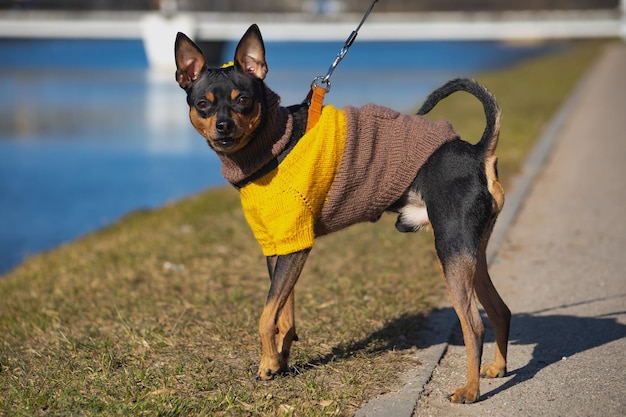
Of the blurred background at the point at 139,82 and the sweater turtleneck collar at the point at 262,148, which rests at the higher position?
the sweater turtleneck collar at the point at 262,148

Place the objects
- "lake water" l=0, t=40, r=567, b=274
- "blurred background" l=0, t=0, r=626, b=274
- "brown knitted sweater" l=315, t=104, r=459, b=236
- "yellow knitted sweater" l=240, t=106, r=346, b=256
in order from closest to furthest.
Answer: "yellow knitted sweater" l=240, t=106, r=346, b=256 → "brown knitted sweater" l=315, t=104, r=459, b=236 → "lake water" l=0, t=40, r=567, b=274 → "blurred background" l=0, t=0, r=626, b=274

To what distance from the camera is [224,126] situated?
14.4 ft

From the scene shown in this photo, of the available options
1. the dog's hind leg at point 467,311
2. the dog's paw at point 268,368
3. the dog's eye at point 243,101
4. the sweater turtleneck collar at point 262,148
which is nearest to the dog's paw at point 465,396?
the dog's hind leg at point 467,311

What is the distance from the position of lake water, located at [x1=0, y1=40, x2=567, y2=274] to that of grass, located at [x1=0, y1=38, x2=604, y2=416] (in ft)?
12.9

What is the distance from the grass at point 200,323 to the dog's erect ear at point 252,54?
5.92ft

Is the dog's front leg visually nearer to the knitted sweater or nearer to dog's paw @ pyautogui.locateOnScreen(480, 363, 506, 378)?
the knitted sweater

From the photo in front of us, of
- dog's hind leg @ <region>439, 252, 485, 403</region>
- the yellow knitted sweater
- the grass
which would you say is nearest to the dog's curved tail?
dog's hind leg @ <region>439, 252, 485, 403</region>

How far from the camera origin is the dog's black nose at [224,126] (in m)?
4.38

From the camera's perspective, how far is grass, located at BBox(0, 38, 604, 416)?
452 cm

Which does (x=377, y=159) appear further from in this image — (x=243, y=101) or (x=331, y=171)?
(x=243, y=101)

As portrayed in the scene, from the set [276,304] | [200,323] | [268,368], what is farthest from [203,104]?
[200,323]

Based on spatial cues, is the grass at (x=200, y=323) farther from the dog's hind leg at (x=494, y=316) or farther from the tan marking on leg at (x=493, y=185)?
the tan marking on leg at (x=493, y=185)

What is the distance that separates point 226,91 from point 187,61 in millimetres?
351

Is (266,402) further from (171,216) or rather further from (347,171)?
(171,216)
